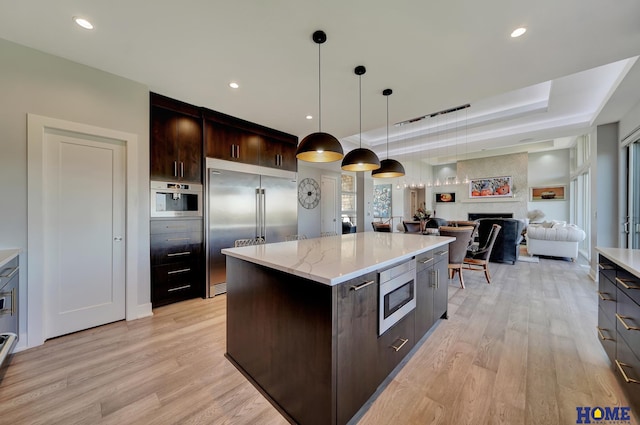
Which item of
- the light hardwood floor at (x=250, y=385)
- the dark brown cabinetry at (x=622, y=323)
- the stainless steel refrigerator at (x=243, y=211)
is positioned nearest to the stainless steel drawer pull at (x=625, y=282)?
the dark brown cabinetry at (x=622, y=323)

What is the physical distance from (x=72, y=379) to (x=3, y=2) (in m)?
2.71

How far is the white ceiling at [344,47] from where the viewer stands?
1754 mm

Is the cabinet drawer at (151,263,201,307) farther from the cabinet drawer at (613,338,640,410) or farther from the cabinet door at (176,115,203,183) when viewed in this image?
the cabinet drawer at (613,338,640,410)

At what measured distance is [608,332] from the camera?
68.9 inches

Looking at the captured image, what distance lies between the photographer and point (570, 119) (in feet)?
14.2

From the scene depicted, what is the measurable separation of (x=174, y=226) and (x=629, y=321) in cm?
409

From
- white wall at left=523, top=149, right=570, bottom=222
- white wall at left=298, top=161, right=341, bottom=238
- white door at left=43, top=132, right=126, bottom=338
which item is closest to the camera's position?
white door at left=43, top=132, right=126, bottom=338

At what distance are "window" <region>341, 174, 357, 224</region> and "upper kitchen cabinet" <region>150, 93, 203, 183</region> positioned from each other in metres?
5.60

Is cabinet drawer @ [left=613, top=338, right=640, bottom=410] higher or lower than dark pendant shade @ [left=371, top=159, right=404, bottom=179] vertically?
lower

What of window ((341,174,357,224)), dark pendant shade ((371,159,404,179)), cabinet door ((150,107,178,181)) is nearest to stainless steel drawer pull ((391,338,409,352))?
dark pendant shade ((371,159,404,179))

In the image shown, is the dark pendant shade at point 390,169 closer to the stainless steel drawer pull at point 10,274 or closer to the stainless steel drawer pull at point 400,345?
the stainless steel drawer pull at point 400,345

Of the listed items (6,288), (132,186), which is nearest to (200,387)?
(6,288)

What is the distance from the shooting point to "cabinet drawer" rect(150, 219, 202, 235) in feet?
9.59

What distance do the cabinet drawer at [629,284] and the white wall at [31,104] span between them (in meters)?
4.07
